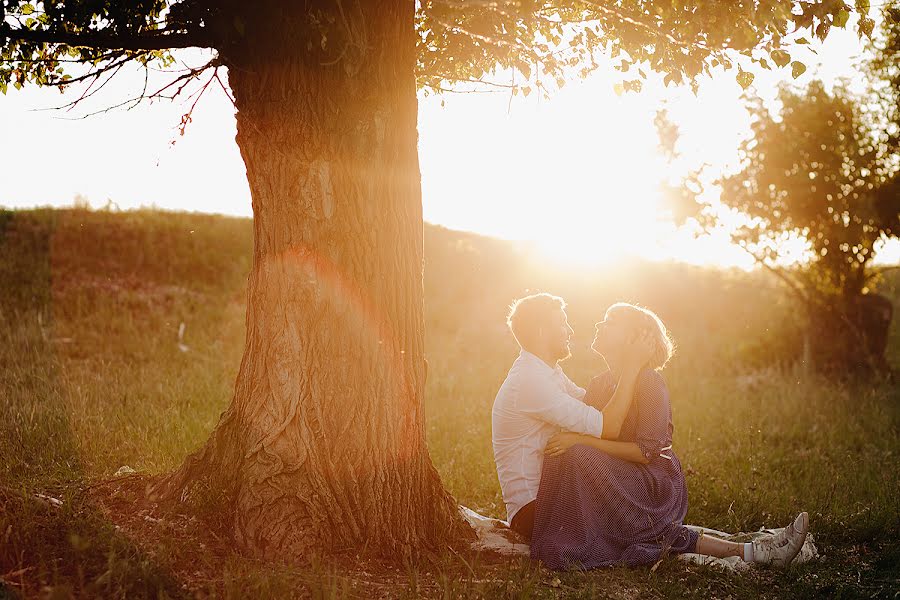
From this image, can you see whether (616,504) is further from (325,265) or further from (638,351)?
(325,265)

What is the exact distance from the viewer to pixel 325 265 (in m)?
4.77

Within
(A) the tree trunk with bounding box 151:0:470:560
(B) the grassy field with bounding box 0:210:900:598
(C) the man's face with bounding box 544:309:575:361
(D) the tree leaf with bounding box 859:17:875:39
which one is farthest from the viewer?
(C) the man's face with bounding box 544:309:575:361

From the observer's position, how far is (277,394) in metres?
4.79

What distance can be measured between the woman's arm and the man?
58 millimetres

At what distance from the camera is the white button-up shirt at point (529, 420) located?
5328 millimetres

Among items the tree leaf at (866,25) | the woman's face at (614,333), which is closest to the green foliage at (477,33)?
the tree leaf at (866,25)

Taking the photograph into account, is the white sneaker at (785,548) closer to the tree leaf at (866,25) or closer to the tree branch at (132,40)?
the tree leaf at (866,25)

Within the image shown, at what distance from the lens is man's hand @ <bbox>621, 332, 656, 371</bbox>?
5.55m

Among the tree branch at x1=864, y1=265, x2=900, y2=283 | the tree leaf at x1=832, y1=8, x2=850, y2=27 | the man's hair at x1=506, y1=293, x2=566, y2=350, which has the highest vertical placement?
the tree leaf at x1=832, y1=8, x2=850, y2=27

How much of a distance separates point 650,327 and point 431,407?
5231 mm

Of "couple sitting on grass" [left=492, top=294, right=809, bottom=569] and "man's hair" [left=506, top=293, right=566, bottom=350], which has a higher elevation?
"man's hair" [left=506, top=293, right=566, bottom=350]

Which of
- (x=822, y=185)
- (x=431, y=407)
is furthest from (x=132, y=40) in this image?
(x=822, y=185)

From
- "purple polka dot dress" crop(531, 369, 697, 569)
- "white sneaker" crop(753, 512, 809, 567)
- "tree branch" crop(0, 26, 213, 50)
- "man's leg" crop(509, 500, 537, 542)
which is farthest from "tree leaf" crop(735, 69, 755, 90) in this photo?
"tree branch" crop(0, 26, 213, 50)

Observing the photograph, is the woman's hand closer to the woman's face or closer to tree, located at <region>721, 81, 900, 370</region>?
the woman's face
